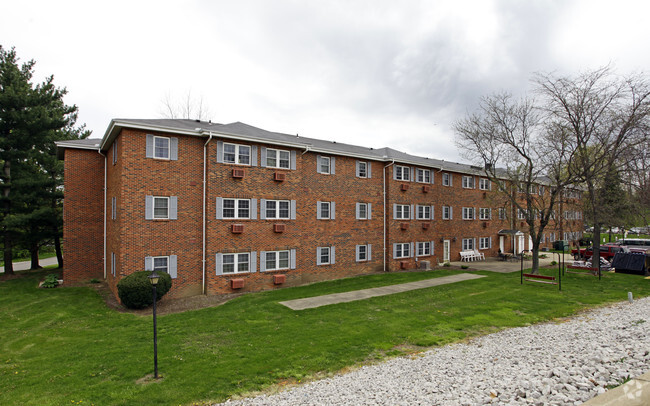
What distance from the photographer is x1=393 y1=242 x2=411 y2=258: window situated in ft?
77.2

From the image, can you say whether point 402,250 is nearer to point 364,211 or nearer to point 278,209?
point 364,211

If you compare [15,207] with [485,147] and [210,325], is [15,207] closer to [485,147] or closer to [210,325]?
[210,325]

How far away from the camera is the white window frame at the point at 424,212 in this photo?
82.1 feet

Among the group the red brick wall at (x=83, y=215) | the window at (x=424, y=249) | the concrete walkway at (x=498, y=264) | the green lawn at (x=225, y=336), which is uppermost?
the red brick wall at (x=83, y=215)

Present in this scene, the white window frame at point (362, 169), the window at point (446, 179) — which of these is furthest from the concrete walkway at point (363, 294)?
the window at point (446, 179)

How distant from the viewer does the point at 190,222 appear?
1559 centimetres

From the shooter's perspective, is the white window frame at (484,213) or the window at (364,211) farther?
the white window frame at (484,213)

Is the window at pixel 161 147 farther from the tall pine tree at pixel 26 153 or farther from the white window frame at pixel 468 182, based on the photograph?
the white window frame at pixel 468 182

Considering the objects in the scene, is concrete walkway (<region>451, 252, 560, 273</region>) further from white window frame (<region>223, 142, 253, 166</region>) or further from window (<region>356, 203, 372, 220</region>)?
white window frame (<region>223, 142, 253, 166</region>)

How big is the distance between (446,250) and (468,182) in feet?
21.7

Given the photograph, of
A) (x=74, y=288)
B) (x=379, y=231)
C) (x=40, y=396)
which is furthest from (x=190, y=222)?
(x=379, y=231)

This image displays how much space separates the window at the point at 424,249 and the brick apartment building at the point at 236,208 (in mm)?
77

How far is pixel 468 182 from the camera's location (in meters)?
28.9

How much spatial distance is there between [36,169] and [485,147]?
1215 inches
